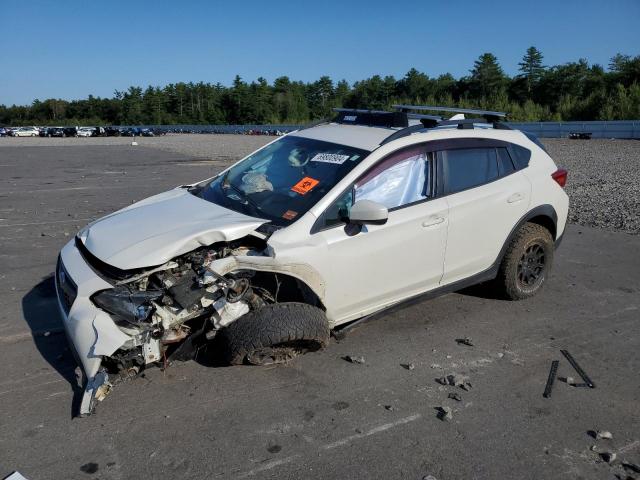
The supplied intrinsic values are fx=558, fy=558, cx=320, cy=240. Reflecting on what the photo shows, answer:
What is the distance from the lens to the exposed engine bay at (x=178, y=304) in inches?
138

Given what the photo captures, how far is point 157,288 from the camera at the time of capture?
362 cm

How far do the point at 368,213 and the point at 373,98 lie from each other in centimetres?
10317

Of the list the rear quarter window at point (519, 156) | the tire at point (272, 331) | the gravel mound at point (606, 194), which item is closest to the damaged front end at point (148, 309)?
the tire at point (272, 331)

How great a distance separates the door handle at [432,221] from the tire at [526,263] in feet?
3.57

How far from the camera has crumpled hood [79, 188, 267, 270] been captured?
3658 millimetres

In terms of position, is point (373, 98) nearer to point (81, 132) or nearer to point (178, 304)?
point (81, 132)

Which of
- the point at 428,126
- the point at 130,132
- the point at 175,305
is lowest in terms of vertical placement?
the point at 175,305

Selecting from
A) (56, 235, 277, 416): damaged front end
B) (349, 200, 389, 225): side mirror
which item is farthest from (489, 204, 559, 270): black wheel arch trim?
(56, 235, 277, 416): damaged front end

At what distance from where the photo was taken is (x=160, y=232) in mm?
3902

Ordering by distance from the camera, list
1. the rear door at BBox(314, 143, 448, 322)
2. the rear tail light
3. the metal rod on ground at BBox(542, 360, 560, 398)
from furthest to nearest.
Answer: the rear tail light → the rear door at BBox(314, 143, 448, 322) → the metal rod on ground at BBox(542, 360, 560, 398)

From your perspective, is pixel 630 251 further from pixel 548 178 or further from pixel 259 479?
pixel 259 479

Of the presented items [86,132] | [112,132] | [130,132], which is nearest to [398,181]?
[86,132]

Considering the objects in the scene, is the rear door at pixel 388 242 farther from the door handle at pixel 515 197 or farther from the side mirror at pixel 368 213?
the door handle at pixel 515 197

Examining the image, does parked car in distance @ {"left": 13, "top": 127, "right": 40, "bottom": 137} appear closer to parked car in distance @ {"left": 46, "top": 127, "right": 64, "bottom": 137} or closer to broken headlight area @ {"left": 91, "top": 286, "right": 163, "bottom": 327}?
parked car in distance @ {"left": 46, "top": 127, "right": 64, "bottom": 137}
